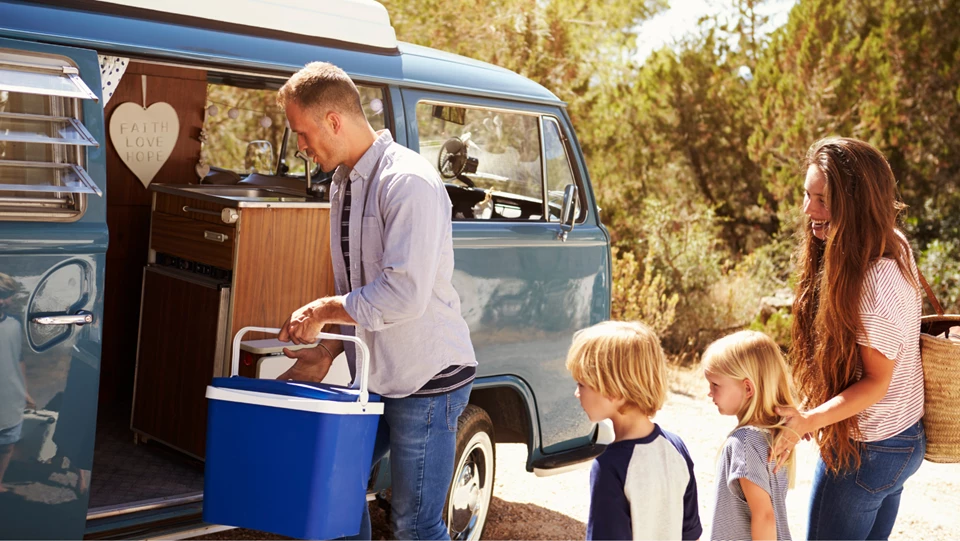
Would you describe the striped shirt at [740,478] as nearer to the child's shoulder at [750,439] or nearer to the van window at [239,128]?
the child's shoulder at [750,439]

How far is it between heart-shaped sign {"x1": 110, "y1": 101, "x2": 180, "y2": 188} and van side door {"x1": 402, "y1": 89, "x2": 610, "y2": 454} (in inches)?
54.5

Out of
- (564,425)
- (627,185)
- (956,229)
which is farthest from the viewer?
(627,185)

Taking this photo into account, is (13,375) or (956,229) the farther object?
(956,229)

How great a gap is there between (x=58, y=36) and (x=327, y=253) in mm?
1451

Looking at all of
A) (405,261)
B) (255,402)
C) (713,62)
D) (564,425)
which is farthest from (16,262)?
(713,62)

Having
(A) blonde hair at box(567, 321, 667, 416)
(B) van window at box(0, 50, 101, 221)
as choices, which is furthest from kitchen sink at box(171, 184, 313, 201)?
(A) blonde hair at box(567, 321, 667, 416)

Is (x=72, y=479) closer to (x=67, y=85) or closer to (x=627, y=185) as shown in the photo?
(x=67, y=85)

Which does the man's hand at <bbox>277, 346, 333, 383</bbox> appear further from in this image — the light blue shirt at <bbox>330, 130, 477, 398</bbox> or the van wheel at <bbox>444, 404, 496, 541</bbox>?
the van wheel at <bbox>444, 404, 496, 541</bbox>

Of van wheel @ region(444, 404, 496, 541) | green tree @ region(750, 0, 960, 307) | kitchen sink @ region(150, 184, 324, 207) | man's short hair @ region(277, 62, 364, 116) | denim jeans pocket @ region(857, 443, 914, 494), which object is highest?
green tree @ region(750, 0, 960, 307)

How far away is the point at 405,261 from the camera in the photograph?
2.82 m

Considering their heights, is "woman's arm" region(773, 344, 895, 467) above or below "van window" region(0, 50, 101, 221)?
below

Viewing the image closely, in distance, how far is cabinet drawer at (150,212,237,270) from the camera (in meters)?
4.12

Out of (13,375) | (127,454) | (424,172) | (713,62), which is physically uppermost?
(713,62)

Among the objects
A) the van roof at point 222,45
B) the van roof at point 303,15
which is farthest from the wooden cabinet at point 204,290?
the van roof at point 303,15
